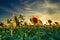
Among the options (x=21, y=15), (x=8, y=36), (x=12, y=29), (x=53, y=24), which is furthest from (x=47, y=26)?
(x=8, y=36)

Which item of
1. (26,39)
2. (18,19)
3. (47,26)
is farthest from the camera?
(47,26)

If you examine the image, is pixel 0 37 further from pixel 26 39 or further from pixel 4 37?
pixel 26 39

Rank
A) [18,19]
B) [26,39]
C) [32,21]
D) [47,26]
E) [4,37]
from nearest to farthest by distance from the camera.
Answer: [26,39], [4,37], [18,19], [32,21], [47,26]

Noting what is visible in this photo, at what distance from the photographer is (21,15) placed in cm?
764

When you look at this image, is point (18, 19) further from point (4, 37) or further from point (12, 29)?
point (4, 37)

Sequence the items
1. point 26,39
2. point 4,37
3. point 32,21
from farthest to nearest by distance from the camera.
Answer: point 32,21
point 4,37
point 26,39

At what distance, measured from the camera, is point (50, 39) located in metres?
5.97

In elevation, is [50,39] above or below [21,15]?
below

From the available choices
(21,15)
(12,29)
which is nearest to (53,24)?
(21,15)

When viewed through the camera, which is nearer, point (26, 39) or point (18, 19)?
point (26, 39)

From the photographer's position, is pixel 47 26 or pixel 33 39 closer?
pixel 33 39

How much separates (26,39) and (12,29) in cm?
151

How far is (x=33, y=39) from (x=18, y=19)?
6.05 feet

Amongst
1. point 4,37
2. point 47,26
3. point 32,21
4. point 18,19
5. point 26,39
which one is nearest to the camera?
point 26,39
